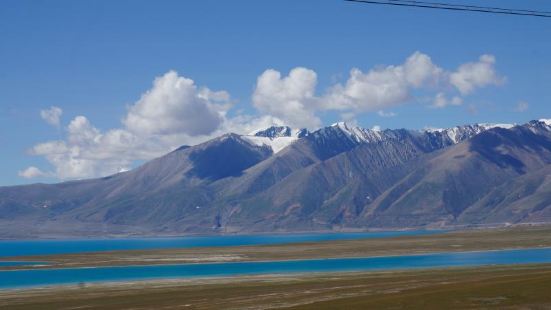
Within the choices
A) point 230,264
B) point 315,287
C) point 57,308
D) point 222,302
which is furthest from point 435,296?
point 230,264

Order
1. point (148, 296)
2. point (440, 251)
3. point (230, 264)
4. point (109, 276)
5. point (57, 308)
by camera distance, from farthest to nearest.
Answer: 1. point (440, 251)
2. point (230, 264)
3. point (109, 276)
4. point (148, 296)
5. point (57, 308)

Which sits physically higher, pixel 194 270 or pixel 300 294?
pixel 194 270

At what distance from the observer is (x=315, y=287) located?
285ft

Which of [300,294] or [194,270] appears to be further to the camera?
[194,270]

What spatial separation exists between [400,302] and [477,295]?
5055 mm

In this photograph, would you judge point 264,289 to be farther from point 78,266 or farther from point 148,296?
point 78,266

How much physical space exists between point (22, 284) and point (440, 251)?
108 m

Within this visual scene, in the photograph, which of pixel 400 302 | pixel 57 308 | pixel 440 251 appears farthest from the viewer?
pixel 440 251

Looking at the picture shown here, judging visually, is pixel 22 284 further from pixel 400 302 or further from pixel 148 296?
pixel 400 302

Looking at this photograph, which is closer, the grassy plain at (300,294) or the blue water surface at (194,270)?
the grassy plain at (300,294)

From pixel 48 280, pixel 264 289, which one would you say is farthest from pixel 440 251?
pixel 264 289

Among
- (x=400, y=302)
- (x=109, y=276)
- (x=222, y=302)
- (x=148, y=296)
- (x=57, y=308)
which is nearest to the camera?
(x=400, y=302)

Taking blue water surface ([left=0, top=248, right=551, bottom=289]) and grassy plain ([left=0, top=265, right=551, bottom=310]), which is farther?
blue water surface ([left=0, top=248, right=551, bottom=289])

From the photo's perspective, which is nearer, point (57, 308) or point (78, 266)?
point (57, 308)
